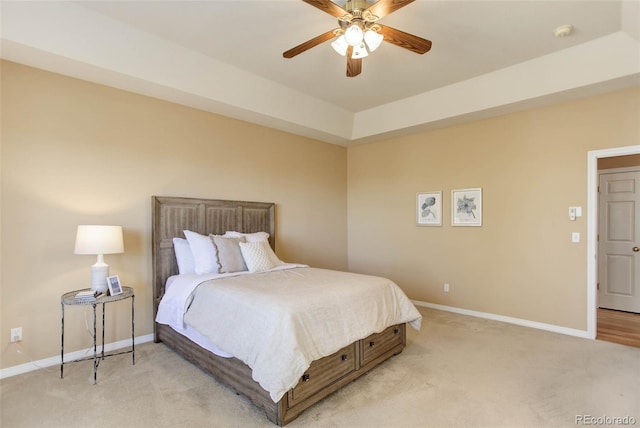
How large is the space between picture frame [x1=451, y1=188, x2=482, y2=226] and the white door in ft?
6.58

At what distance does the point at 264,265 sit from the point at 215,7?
8.01 feet

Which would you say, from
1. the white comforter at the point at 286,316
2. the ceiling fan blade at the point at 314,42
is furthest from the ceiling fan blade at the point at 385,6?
the white comforter at the point at 286,316

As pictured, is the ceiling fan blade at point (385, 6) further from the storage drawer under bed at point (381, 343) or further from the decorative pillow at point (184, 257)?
the decorative pillow at point (184, 257)

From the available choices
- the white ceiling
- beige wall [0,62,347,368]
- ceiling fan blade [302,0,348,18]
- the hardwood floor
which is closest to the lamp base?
beige wall [0,62,347,368]

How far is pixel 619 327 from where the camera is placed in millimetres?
3945

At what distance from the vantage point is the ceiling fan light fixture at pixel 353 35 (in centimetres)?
239

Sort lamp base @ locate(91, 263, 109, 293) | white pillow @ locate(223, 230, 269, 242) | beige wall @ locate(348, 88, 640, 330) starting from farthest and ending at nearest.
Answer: white pillow @ locate(223, 230, 269, 242), beige wall @ locate(348, 88, 640, 330), lamp base @ locate(91, 263, 109, 293)

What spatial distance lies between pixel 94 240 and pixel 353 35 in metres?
2.66

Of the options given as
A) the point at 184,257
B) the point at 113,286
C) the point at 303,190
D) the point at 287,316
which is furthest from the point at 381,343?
the point at 303,190

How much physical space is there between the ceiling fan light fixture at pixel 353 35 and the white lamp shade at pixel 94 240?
8.33 ft

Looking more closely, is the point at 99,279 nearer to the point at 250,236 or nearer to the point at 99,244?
the point at 99,244

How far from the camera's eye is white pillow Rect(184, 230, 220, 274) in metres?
3.37

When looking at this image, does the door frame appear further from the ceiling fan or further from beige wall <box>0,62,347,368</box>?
beige wall <box>0,62,347,368</box>

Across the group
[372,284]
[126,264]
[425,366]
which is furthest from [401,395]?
[126,264]
